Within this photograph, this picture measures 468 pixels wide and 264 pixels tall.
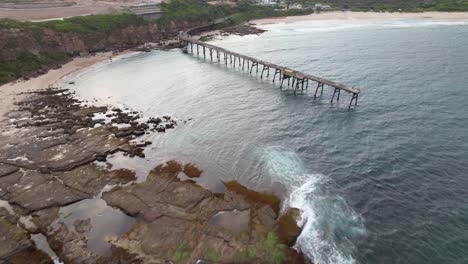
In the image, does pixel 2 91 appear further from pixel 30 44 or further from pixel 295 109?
pixel 295 109

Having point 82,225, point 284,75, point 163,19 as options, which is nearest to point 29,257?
point 82,225

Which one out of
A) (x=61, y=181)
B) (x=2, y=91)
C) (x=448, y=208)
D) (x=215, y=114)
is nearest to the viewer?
(x=448, y=208)

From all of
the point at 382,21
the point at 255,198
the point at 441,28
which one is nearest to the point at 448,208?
the point at 255,198

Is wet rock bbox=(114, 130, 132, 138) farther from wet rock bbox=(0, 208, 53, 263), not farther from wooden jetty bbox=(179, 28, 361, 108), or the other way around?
wooden jetty bbox=(179, 28, 361, 108)

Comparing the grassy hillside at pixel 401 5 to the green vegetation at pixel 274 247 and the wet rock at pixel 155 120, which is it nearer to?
the wet rock at pixel 155 120

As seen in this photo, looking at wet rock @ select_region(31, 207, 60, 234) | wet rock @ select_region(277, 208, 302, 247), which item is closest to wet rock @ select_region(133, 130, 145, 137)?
wet rock @ select_region(31, 207, 60, 234)

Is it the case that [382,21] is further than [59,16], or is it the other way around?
[382,21]

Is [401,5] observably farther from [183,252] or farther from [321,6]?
[183,252]
